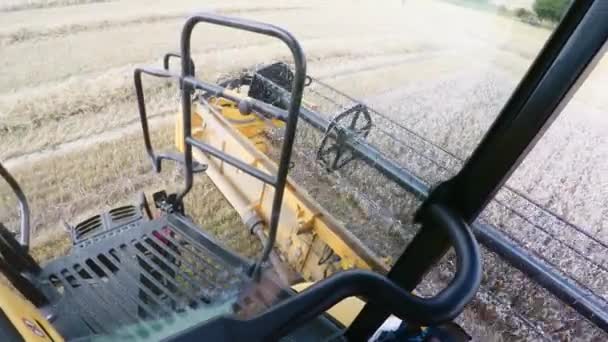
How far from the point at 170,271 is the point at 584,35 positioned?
136 centimetres

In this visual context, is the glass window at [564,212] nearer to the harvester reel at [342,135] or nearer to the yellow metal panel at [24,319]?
the harvester reel at [342,135]

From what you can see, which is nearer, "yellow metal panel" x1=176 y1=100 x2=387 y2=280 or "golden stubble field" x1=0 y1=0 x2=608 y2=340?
"golden stubble field" x1=0 y1=0 x2=608 y2=340

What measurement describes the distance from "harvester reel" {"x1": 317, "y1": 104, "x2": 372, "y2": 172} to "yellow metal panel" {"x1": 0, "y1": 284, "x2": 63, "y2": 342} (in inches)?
66.6

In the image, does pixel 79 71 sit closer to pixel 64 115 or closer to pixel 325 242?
pixel 64 115

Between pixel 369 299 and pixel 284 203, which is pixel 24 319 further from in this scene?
pixel 284 203

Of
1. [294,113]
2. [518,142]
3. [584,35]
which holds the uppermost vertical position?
[584,35]

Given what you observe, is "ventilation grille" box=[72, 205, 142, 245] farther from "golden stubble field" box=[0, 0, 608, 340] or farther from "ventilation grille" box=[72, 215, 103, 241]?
"golden stubble field" box=[0, 0, 608, 340]

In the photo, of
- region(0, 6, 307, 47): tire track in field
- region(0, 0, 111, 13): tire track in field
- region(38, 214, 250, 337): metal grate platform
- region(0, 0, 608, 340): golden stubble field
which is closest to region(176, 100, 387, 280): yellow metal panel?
region(0, 0, 608, 340): golden stubble field

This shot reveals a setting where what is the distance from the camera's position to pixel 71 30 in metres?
5.17

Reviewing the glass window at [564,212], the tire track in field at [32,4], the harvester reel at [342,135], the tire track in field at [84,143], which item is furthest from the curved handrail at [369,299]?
the tire track in field at [32,4]

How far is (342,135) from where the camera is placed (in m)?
2.22

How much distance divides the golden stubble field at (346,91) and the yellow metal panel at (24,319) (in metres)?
1.08

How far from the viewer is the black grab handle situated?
374mm

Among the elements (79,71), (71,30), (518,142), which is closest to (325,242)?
(518,142)
